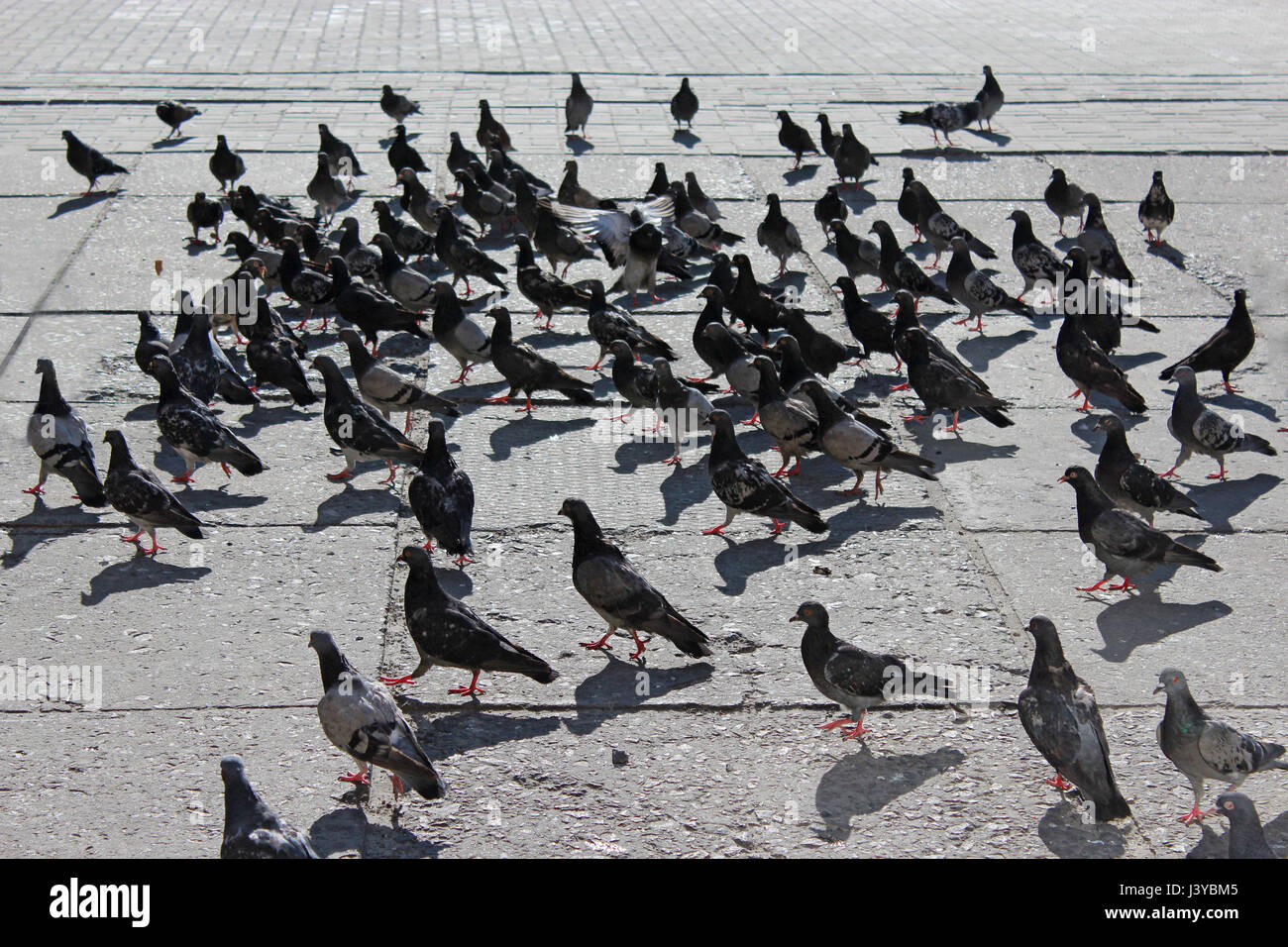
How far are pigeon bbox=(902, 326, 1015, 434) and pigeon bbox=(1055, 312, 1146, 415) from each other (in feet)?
2.08

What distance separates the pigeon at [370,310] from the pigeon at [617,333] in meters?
1.49

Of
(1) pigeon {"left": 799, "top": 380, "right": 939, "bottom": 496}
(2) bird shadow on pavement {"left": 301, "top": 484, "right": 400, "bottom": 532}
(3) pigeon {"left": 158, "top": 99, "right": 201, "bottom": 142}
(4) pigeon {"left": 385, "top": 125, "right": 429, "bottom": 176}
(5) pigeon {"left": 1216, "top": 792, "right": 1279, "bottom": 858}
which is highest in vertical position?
(3) pigeon {"left": 158, "top": 99, "right": 201, "bottom": 142}

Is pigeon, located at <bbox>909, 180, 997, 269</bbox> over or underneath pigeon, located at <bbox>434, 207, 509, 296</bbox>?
over

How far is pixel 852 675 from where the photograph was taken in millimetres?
6051

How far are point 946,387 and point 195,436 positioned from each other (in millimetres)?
5106

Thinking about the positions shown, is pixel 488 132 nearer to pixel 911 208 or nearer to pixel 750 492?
pixel 911 208

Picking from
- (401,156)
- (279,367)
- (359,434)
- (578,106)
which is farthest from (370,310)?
(578,106)

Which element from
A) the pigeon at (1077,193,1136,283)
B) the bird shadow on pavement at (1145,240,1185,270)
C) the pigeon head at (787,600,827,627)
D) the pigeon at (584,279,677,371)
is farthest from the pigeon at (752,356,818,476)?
the bird shadow on pavement at (1145,240,1185,270)

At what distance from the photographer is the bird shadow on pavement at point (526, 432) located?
9.32 meters

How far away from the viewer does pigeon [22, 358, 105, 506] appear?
26.7ft

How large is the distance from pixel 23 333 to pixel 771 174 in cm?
896

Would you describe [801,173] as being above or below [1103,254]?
above

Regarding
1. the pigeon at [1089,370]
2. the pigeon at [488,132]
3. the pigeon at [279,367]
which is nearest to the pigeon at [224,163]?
the pigeon at [488,132]

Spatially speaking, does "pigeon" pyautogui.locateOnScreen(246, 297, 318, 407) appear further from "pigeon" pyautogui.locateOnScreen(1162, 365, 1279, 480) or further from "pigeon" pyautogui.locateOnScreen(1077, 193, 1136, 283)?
"pigeon" pyautogui.locateOnScreen(1077, 193, 1136, 283)
